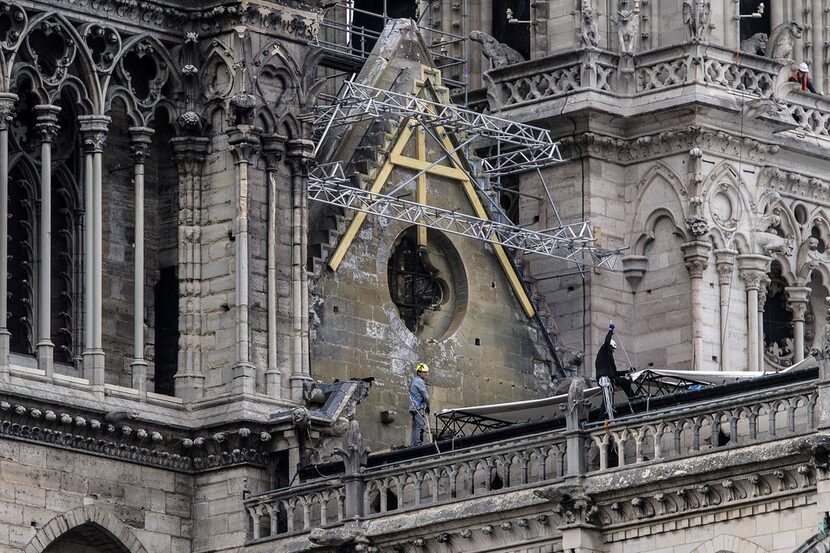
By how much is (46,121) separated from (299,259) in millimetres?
4976

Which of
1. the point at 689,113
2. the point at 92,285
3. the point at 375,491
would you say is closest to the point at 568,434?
the point at 375,491

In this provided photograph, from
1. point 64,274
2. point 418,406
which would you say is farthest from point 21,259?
point 418,406

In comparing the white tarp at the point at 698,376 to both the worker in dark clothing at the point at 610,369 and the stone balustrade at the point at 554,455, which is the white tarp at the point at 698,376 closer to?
the worker in dark clothing at the point at 610,369

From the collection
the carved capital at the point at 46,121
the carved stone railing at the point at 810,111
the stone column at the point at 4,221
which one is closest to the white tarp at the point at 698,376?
the stone column at the point at 4,221

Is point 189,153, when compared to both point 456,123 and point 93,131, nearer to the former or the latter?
point 93,131

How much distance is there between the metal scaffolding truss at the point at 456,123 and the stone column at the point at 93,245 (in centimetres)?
421

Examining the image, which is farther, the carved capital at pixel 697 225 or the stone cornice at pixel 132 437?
the carved capital at pixel 697 225

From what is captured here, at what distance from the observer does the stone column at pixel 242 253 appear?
66.4 meters

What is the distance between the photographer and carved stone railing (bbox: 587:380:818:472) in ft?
194

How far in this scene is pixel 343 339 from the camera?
6919 centimetres

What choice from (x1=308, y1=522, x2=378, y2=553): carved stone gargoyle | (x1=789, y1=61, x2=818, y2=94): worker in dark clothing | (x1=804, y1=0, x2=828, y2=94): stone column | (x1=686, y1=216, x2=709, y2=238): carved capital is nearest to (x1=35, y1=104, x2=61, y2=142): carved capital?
(x1=308, y1=522, x2=378, y2=553): carved stone gargoyle

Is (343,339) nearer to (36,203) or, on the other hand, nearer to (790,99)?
(36,203)

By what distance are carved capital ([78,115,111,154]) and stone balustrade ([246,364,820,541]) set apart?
19.8 ft

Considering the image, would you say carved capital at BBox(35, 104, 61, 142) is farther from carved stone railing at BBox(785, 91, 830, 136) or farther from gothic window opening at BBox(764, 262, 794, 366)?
carved stone railing at BBox(785, 91, 830, 136)
